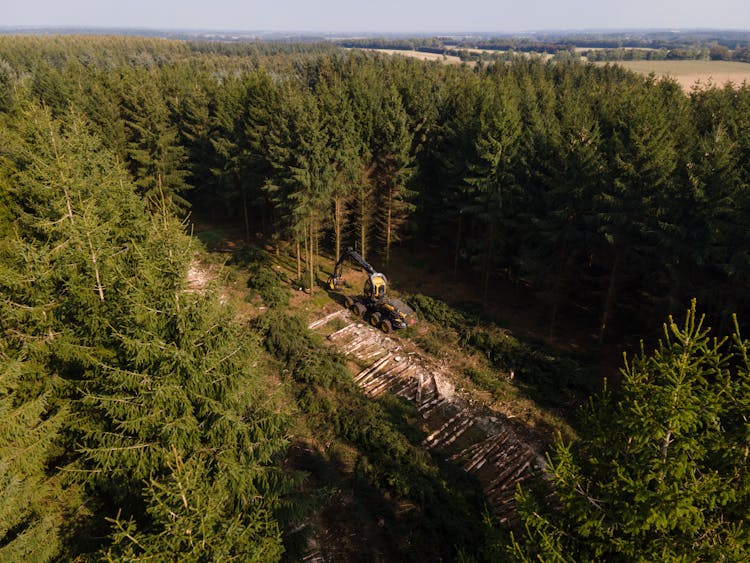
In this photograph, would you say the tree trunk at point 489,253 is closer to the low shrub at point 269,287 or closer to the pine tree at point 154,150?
the low shrub at point 269,287

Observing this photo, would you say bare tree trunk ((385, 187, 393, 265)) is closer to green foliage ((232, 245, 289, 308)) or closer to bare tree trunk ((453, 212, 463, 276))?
bare tree trunk ((453, 212, 463, 276))

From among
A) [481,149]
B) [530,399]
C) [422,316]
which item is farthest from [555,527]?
[481,149]

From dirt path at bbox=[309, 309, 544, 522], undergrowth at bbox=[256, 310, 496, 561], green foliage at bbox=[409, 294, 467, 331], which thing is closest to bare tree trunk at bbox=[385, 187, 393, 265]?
green foliage at bbox=[409, 294, 467, 331]

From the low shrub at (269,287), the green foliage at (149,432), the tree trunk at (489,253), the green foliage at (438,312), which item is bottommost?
the green foliage at (438,312)

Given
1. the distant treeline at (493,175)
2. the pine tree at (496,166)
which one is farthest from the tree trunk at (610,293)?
the pine tree at (496,166)

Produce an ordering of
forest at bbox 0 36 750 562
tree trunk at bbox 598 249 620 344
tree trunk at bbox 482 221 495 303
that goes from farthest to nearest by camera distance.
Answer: tree trunk at bbox 482 221 495 303 < tree trunk at bbox 598 249 620 344 < forest at bbox 0 36 750 562

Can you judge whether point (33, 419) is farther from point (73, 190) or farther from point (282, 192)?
point (282, 192)
